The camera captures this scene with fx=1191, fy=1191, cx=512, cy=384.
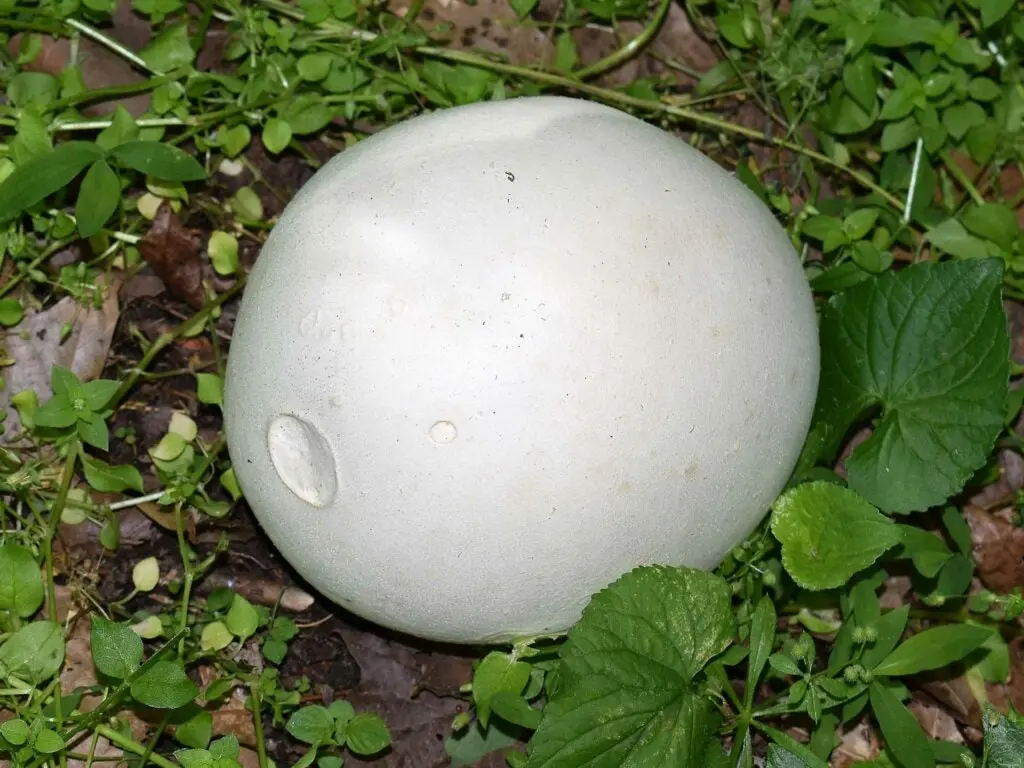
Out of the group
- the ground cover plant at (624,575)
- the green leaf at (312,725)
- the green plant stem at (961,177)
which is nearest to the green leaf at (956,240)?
the ground cover plant at (624,575)

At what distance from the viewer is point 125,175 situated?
275cm

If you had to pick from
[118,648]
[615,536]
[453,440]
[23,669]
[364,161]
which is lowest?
[23,669]

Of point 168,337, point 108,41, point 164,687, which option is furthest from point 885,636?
point 108,41

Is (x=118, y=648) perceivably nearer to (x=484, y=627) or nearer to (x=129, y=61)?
(x=484, y=627)

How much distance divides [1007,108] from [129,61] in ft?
7.05

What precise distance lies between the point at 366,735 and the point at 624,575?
0.71m

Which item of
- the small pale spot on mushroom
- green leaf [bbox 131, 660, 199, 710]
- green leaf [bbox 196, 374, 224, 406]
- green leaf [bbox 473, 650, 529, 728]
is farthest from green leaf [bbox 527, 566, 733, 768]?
green leaf [bbox 196, 374, 224, 406]

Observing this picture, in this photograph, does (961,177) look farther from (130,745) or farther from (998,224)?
(130,745)

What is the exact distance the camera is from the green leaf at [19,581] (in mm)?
2389

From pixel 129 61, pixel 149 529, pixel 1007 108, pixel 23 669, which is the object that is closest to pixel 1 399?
pixel 149 529

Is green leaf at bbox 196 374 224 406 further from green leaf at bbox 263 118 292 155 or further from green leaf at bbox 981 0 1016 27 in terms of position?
green leaf at bbox 981 0 1016 27

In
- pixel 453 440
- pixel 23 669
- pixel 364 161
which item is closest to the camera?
pixel 453 440

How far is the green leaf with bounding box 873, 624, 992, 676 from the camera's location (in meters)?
2.37

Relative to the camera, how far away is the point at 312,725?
2.40 m
